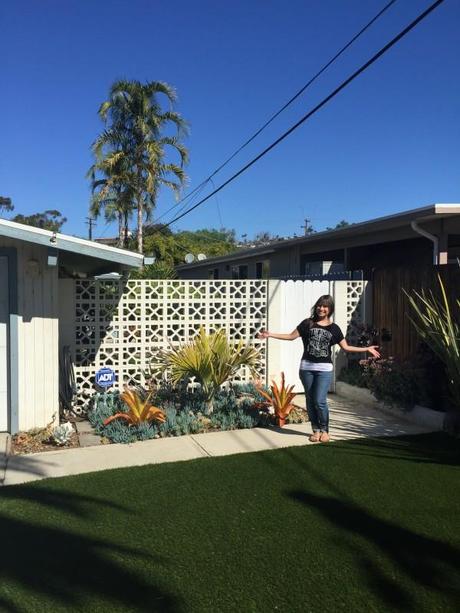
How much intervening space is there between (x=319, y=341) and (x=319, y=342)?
0.04 ft

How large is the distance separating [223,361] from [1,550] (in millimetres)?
3666

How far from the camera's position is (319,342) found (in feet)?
19.3

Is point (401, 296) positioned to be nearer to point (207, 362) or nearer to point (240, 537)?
point (207, 362)

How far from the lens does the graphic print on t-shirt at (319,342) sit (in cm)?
588

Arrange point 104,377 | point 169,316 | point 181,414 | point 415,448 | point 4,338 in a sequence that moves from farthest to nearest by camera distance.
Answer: point 169,316 < point 104,377 < point 181,414 < point 4,338 < point 415,448

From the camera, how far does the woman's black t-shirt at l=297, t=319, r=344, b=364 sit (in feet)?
19.3

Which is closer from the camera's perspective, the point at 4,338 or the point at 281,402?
the point at 4,338

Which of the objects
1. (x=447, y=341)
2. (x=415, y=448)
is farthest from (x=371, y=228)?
(x=415, y=448)

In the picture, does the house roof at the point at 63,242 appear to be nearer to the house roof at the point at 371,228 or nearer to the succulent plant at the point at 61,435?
the succulent plant at the point at 61,435

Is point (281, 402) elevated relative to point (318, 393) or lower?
A: lower

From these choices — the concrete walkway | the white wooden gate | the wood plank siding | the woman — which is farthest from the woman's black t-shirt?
the white wooden gate

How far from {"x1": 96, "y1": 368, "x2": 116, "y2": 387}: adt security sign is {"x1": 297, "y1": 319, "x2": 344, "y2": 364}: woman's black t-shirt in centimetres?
271

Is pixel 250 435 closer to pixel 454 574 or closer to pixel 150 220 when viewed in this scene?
pixel 454 574

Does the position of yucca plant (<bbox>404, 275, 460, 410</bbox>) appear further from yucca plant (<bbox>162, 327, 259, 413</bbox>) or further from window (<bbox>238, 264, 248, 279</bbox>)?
window (<bbox>238, 264, 248, 279</bbox>)
